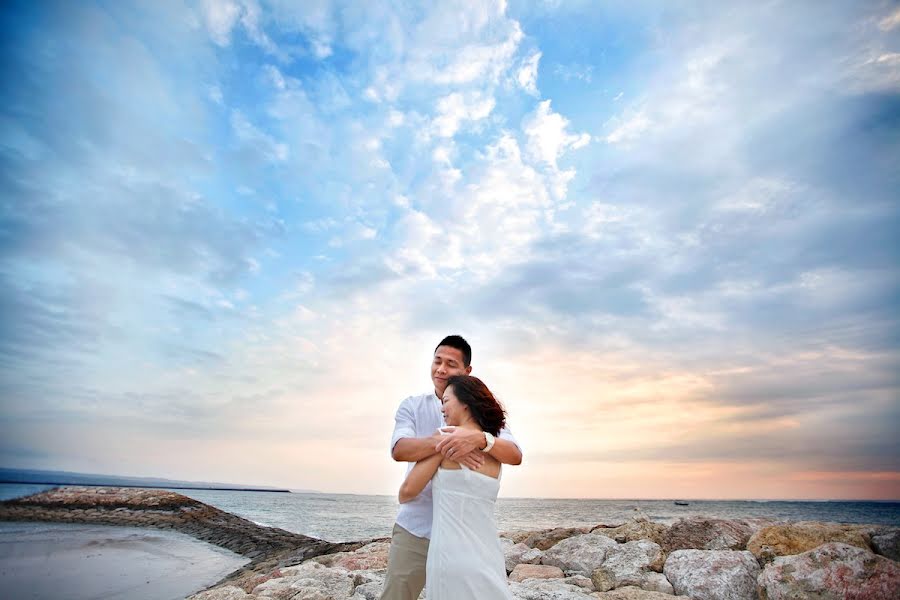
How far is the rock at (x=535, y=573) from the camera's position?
7375 millimetres

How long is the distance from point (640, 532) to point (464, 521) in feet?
25.3

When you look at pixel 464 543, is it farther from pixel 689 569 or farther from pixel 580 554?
pixel 580 554

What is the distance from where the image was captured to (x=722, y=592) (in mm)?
6164

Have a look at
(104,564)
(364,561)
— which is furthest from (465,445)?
(104,564)

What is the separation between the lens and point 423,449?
2795 mm

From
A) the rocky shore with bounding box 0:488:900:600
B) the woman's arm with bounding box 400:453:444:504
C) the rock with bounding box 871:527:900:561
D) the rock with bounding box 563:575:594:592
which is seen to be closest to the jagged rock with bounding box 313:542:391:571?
the rocky shore with bounding box 0:488:900:600

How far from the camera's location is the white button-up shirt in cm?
325

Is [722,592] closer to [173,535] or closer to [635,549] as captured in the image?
[635,549]

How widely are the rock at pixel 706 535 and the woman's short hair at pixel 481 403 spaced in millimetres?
6725

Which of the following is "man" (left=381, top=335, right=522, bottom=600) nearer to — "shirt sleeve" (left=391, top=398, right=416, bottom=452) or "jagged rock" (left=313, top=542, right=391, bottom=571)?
"shirt sleeve" (left=391, top=398, right=416, bottom=452)

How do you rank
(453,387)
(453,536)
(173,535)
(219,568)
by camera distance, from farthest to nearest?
(173,535) < (219,568) < (453,387) < (453,536)

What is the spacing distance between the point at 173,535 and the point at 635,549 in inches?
792

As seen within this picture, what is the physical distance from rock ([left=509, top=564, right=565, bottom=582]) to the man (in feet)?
15.4

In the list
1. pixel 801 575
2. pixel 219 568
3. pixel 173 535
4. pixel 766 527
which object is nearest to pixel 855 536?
pixel 766 527
